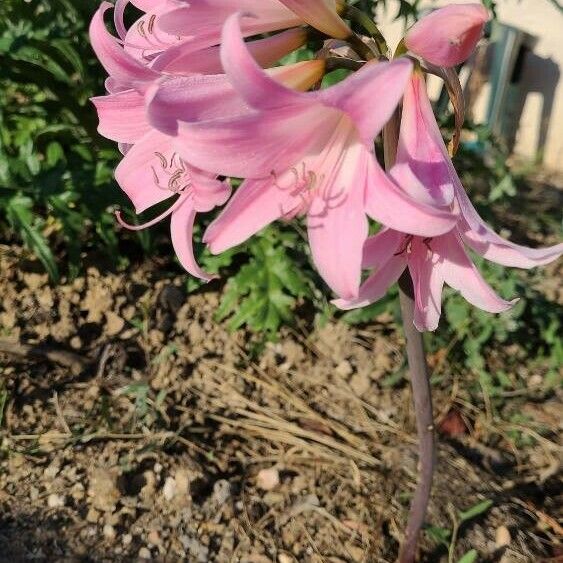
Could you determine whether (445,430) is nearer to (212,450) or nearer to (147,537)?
(212,450)

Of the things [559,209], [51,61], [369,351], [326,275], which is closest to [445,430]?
[369,351]

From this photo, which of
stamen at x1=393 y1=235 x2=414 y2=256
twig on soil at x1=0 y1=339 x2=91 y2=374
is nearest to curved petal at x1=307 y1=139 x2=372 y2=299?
stamen at x1=393 y1=235 x2=414 y2=256

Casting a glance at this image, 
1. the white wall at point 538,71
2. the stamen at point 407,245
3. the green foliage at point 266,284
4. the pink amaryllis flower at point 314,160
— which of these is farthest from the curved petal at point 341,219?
the white wall at point 538,71

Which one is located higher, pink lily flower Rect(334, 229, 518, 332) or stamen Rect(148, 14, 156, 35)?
stamen Rect(148, 14, 156, 35)

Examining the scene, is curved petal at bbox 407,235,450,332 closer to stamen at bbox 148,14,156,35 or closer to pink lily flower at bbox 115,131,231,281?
pink lily flower at bbox 115,131,231,281

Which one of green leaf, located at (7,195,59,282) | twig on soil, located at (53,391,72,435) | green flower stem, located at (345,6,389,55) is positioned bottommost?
twig on soil, located at (53,391,72,435)

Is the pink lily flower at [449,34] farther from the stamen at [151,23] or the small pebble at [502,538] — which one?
the small pebble at [502,538]

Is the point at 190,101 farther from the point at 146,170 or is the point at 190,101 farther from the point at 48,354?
the point at 48,354
